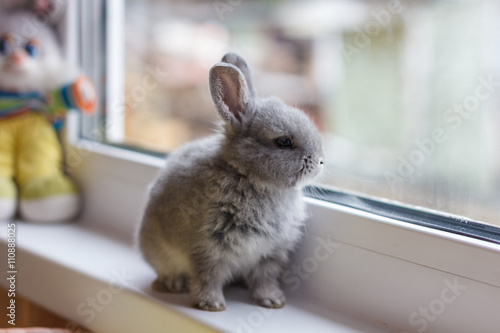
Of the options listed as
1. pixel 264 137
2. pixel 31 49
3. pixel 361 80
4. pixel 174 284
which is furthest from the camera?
pixel 361 80

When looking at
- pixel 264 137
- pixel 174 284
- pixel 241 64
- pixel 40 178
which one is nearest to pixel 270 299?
pixel 174 284

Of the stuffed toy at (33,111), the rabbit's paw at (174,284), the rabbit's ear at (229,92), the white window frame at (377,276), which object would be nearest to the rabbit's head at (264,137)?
the rabbit's ear at (229,92)

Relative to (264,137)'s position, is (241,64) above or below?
above

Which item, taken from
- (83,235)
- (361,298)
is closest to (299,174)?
(361,298)

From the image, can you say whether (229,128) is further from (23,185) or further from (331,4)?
(331,4)

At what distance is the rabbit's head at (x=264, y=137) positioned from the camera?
0.81 metres

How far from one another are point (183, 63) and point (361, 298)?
93cm

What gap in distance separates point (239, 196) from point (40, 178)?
2.12 ft

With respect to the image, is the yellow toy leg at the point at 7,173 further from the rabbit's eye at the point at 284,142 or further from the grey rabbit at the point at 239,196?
the rabbit's eye at the point at 284,142

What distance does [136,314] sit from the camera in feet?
3.04

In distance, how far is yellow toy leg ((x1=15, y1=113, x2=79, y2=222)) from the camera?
4.11ft

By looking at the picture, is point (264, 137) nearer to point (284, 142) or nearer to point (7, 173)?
point (284, 142)

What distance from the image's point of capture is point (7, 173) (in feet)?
4.14

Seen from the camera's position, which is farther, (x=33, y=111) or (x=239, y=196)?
(x=33, y=111)
